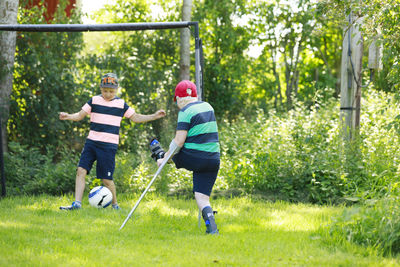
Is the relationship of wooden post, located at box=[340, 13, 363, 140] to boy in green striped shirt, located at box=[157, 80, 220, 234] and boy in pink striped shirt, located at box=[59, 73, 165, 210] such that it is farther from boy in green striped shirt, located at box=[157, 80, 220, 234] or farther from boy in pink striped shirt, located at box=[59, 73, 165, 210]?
boy in green striped shirt, located at box=[157, 80, 220, 234]

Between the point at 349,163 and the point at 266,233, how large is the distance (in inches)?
116

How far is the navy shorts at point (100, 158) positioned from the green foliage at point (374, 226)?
307 cm

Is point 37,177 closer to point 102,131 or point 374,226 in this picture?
point 102,131

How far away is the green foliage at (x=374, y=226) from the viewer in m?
4.39

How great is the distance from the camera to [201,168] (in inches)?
205

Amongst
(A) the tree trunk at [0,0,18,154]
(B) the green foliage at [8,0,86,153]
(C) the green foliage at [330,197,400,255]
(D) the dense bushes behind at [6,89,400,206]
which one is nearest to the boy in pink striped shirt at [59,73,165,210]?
(D) the dense bushes behind at [6,89,400,206]

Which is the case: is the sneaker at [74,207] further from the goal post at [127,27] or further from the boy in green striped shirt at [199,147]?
the goal post at [127,27]

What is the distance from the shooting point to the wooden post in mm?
8328

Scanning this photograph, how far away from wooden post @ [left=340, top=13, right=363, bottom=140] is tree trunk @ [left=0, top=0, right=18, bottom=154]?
227 inches

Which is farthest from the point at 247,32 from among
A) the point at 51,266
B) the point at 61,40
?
the point at 51,266

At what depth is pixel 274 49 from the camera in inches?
700

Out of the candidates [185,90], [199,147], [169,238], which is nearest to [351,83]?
[185,90]

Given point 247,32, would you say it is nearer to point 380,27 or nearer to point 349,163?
point 349,163

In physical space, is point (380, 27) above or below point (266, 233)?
above
